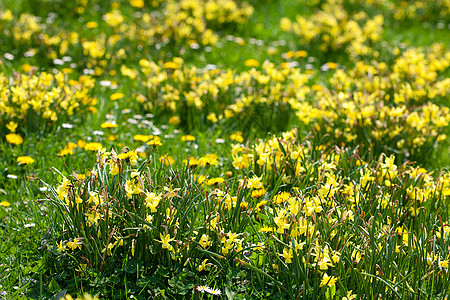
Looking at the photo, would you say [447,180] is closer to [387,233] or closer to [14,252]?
[387,233]

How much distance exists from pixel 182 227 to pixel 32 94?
6.89ft

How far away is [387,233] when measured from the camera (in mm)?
2293

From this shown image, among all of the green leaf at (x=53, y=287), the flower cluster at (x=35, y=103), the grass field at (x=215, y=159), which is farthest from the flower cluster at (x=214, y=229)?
the flower cluster at (x=35, y=103)

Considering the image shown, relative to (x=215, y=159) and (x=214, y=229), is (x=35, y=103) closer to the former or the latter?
(x=215, y=159)

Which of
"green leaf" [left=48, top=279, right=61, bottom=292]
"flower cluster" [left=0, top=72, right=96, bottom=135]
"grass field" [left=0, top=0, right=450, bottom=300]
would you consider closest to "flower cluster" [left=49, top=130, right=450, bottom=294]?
"grass field" [left=0, top=0, right=450, bottom=300]

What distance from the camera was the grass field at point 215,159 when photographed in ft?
7.34

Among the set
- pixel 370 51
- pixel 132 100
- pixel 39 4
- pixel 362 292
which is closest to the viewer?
pixel 362 292

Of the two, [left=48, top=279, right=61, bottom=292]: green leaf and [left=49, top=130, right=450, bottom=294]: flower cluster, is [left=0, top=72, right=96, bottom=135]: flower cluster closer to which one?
[left=49, top=130, right=450, bottom=294]: flower cluster

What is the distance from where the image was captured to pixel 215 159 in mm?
3217

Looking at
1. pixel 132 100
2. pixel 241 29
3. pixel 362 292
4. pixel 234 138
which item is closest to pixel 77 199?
pixel 362 292

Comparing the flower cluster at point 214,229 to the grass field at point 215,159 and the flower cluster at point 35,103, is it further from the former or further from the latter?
the flower cluster at point 35,103

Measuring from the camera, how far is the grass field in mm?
2236

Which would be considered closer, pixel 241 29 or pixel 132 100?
pixel 132 100

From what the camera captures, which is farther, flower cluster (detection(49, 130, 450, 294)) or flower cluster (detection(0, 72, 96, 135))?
flower cluster (detection(0, 72, 96, 135))
